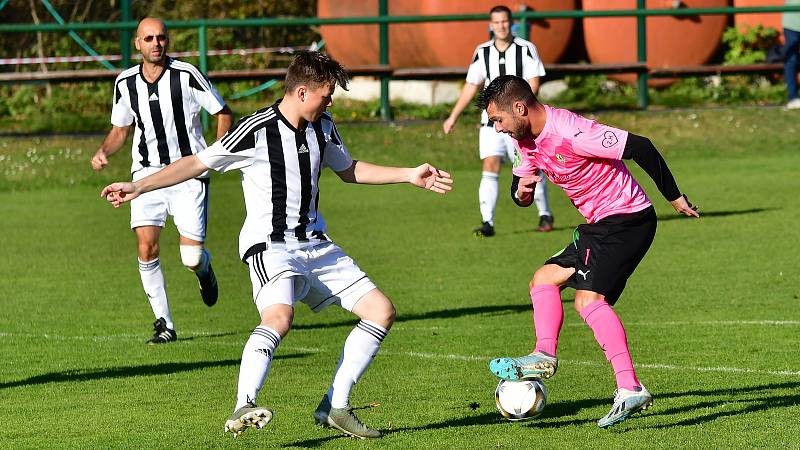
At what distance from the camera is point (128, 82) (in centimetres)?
993

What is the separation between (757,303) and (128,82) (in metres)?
4.56

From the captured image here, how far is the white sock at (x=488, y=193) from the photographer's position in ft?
47.3

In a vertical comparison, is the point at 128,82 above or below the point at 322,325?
above

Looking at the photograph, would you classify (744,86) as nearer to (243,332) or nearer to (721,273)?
(721,273)

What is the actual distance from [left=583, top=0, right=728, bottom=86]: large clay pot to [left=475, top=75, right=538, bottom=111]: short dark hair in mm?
17310

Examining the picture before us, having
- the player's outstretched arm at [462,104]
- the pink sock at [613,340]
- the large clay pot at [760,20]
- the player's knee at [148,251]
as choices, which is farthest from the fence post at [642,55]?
the pink sock at [613,340]

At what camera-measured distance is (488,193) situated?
47.4 feet

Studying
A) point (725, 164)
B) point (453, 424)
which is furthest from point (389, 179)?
point (725, 164)

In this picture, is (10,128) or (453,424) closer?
(453,424)

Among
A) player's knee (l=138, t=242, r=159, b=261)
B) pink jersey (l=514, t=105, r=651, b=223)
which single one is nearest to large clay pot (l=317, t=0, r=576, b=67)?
player's knee (l=138, t=242, r=159, b=261)

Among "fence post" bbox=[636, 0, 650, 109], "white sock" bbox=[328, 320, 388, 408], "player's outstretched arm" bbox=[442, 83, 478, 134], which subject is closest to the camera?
"white sock" bbox=[328, 320, 388, 408]

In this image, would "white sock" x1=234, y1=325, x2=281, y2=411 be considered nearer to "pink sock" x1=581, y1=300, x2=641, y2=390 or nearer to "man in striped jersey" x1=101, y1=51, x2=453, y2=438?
"man in striped jersey" x1=101, y1=51, x2=453, y2=438

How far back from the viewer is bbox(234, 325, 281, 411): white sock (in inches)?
242

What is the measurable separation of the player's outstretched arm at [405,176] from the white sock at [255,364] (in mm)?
935
